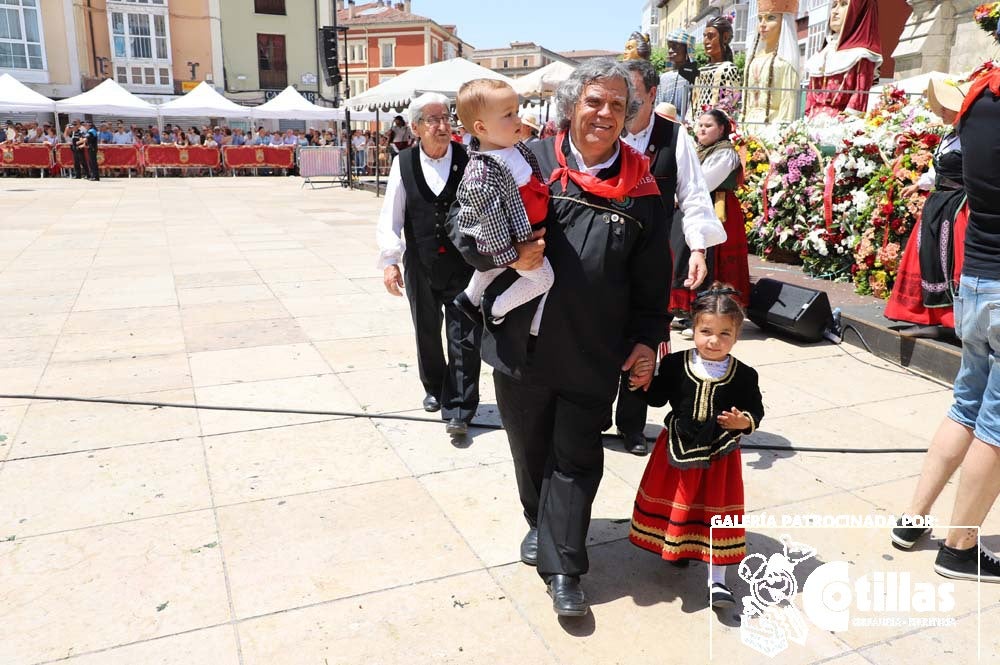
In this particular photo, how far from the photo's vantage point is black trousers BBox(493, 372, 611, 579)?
261 cm

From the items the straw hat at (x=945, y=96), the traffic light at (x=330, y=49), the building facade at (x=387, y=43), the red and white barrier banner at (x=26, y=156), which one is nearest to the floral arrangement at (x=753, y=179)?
the straw hat at (x=945, y=96)

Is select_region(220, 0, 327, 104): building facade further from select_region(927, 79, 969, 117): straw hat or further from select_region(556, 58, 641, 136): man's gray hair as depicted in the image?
select_region(556, 58, 641, 136): man's gray hair

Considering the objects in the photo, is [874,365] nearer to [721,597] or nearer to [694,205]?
[694,205]

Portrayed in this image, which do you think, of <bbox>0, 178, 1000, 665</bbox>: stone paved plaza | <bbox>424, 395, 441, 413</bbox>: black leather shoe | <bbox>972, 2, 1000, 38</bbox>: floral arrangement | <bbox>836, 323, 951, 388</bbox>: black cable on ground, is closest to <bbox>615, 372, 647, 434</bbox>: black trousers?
<bbox>0, 178, 1000, 665</bbox>: stone paved plaza

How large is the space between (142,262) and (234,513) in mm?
6964

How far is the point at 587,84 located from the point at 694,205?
1.40m

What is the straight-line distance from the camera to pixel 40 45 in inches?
1356

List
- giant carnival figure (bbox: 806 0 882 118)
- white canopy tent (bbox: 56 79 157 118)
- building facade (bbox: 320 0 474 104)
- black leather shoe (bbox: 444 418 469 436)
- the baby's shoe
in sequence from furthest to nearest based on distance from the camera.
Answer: building facade (bbox: 320 0 474 104) → white canopy tent (bbox: 56 79 157 118) → giant carnival figure (bbox: 806 0 882 118) → black leather shoe (bbox: 444 418 469 436) → the baby's shoe

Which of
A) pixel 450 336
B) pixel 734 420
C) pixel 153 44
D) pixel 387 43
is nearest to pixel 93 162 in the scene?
pixel 153 44

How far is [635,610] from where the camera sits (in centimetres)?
271

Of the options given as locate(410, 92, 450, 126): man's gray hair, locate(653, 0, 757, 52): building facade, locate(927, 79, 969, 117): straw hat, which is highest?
locate(653, 0, 757, 52): building facade

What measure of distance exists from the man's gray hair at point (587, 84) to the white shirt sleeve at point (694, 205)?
45.1 inches

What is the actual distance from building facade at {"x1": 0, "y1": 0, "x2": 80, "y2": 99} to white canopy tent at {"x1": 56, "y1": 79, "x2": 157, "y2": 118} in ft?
36.0

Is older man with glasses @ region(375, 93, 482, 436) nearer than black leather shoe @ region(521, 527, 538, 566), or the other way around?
black leather shoe @ region(521, 527, 538, 566)
